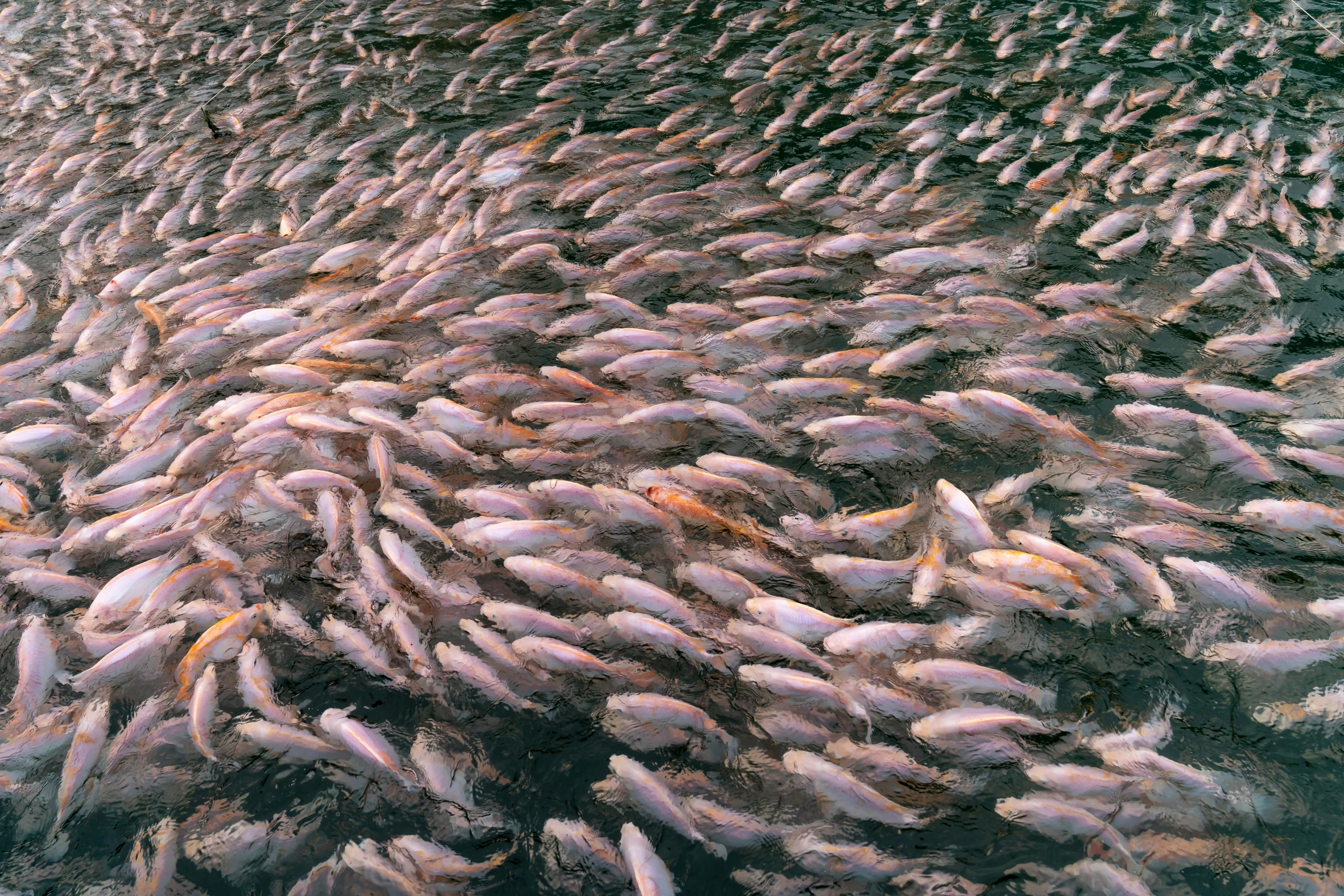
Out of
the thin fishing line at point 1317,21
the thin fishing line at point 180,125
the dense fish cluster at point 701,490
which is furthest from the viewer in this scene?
the thin fishing line at point 1317,21

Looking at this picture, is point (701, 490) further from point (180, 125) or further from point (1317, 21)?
point (1317, 21)

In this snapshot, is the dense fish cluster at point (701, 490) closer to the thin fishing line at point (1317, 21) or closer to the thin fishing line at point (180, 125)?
the thin fishing line at point (180, 125)

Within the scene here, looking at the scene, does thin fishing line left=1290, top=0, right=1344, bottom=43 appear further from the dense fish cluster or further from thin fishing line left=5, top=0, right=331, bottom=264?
thin fishing line left=5, top=0, right=331, bottom=264

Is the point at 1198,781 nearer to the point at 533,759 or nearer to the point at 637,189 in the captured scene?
the point at 533,759

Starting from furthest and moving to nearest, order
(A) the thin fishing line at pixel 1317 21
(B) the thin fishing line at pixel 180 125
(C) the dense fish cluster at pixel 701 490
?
(A) the thin fishing line at pixel 1317 21 < (B) the thin fishing line at pixel 180 125 < (C) the dense fish cluster at pixel 701 490

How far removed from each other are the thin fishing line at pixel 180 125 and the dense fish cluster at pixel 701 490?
0.22 feet

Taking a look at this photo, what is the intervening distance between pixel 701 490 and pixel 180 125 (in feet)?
26.8

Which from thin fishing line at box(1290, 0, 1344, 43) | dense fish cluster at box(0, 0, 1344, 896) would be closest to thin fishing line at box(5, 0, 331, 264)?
dense fish cluster at box(0, 0, 1344, 896)

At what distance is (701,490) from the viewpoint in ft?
14.9

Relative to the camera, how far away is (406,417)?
17.2 feet

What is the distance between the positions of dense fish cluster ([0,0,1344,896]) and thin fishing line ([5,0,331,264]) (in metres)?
0.07

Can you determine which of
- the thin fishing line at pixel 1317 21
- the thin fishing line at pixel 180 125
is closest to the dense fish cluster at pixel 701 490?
the thin fishing line at pixel 180 125

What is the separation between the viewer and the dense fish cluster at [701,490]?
3.44 meters

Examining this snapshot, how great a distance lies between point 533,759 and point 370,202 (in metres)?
5.51
